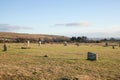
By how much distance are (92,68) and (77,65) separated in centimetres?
181

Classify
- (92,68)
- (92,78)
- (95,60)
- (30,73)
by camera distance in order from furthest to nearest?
(95,60) < (92,68) < (30,73) < (92,78)

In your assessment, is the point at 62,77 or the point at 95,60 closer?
the point at 62,77

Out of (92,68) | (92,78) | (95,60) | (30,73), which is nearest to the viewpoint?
(92,78)

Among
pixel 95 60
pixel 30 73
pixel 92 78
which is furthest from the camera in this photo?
pixel 95 60

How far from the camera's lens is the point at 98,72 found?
2202 centimetres

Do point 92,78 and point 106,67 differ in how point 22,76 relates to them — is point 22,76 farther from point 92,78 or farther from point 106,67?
point 106,67

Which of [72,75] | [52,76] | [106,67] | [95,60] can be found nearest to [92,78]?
[72,75]

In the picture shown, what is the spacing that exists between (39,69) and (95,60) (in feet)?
28.9

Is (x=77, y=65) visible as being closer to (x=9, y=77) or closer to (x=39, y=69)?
(x=39, y=69)

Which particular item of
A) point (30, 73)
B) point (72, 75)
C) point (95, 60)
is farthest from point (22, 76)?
point (95, 60)

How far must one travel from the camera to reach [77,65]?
24.9 m

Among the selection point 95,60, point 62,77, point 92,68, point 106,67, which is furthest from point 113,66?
point 62,77

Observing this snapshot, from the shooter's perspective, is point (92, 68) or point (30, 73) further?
point (92, 68)

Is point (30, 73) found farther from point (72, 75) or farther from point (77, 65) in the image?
point (77, 65)
